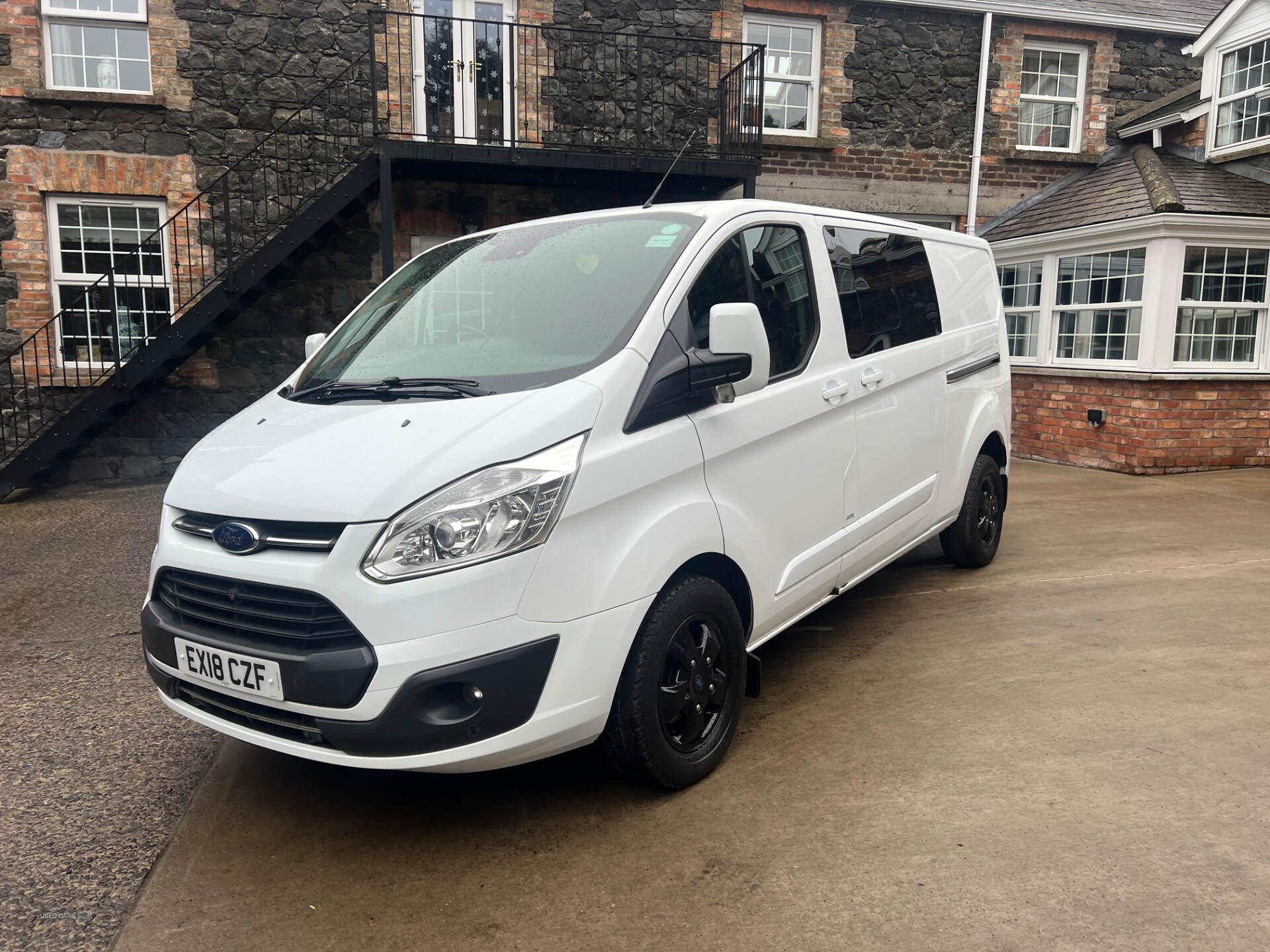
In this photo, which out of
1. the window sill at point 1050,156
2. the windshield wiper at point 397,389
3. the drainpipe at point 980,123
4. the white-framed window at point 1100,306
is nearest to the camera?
the windshield wiper at point 397,389

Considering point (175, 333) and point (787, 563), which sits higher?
point (175, 333)

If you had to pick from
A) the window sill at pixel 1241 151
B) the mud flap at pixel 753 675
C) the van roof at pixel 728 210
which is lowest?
the mud flap at pixel 753 675

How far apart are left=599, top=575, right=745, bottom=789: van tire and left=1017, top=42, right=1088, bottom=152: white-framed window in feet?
38.9

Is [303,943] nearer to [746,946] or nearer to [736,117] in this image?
[746,946]

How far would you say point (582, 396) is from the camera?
2.59m

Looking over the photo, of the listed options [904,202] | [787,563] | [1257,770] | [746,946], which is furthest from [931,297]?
[904,202]

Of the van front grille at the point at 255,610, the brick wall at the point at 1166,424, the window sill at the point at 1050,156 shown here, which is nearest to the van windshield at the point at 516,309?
the van front grille at the point at 255,610

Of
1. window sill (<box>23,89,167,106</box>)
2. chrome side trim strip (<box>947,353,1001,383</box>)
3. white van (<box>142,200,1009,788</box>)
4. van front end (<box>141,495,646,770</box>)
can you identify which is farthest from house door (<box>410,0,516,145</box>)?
van front end (<box>141,495,646,770</box>)

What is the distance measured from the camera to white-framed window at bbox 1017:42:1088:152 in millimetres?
12312

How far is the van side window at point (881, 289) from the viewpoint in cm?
384

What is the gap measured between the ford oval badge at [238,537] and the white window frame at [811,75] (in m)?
10.3

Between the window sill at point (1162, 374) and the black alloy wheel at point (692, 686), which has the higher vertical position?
the window sill at point (1162, 374)

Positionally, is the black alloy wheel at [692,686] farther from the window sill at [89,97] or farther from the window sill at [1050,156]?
the window sill at [1050,156]

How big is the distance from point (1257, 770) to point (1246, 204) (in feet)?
29.0
